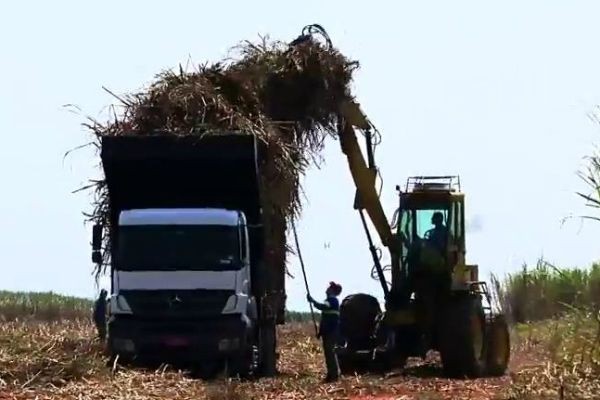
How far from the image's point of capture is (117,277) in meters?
23.5

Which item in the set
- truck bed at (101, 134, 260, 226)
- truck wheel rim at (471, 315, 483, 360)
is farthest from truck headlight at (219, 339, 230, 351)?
truck wheel rim at (471, 315, 483, 360)

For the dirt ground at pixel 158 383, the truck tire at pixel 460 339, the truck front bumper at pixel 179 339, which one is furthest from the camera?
the truck tire at pixel 460 339

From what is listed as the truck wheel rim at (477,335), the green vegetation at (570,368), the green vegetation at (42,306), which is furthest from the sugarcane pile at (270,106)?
the green vegetation at (42,306)

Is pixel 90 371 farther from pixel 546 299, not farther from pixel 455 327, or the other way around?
pixel 546 299

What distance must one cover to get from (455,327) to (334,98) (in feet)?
15.8

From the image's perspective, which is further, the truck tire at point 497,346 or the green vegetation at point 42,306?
the green vegetation at point 42,306

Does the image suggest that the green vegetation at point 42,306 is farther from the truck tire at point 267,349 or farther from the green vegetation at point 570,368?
the green vegetation at point 570,368

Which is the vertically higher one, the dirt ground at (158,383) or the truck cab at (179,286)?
the truck cab at (179,286)

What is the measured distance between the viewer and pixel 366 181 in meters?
26.5

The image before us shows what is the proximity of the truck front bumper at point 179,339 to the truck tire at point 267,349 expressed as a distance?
1.95m

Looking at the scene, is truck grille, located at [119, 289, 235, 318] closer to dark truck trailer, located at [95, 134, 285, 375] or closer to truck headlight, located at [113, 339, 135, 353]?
dark truck trailer, located at [95, 134, 285, 375]

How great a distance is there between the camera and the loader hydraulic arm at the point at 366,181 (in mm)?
26016

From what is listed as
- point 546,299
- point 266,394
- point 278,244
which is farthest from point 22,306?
point 266,394

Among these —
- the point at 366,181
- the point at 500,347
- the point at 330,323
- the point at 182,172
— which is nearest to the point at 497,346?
the point at 500,347
